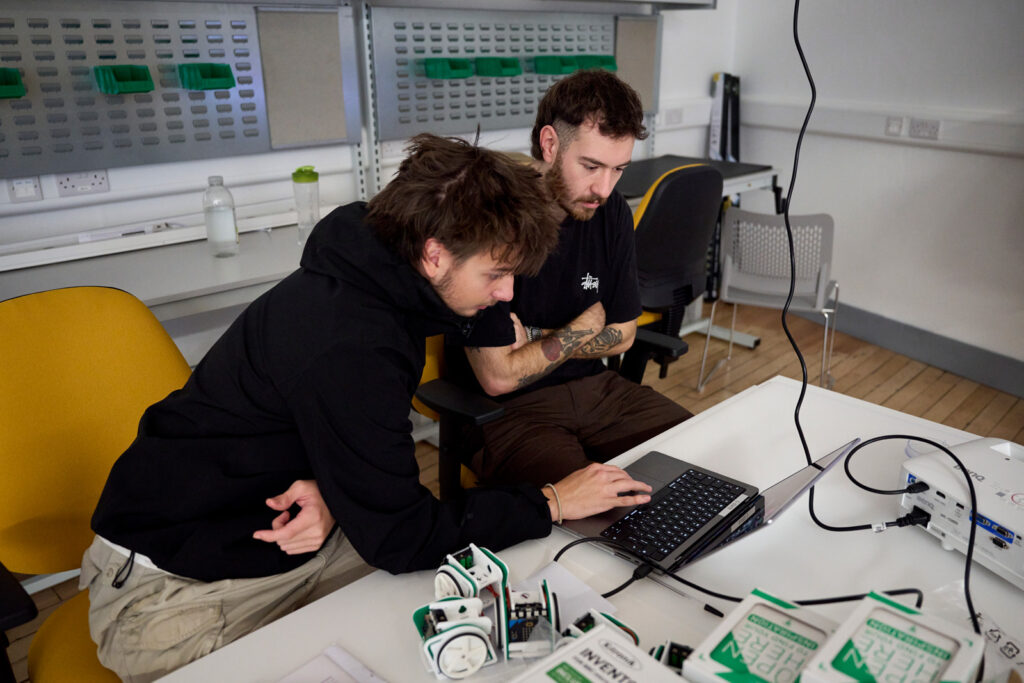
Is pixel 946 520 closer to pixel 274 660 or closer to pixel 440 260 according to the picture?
pixel 440 260

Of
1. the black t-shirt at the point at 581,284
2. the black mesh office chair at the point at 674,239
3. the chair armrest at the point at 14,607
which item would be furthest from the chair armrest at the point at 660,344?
the chair armrest at the point at 14,607

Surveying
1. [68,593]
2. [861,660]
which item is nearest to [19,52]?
[68,593]

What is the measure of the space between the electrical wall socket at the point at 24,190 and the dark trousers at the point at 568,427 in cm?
139

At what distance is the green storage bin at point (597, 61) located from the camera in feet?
10.4

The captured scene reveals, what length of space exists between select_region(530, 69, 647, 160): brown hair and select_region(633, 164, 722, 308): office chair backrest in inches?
24.4

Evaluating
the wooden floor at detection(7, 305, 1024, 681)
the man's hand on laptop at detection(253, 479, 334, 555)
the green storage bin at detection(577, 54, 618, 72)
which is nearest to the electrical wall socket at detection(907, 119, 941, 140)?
the wooden floor at detection(7, 305, 1024, 681)

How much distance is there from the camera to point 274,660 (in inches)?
33.5

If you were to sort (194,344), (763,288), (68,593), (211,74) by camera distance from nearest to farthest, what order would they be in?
(68,593) → (211,74) → (194,344) → (763,288)

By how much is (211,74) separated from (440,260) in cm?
151

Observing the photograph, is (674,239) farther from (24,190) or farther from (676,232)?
(24,190)

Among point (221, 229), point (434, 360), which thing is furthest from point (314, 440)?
point (221, 229)

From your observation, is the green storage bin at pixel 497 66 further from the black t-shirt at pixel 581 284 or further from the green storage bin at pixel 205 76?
the black t-shirt at pixel 581 284

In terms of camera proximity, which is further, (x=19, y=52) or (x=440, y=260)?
(x=19, y=52)

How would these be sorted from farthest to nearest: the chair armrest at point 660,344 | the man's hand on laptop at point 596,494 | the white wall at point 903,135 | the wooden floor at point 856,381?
the white wall at point 903,135
the wooden floor at point 856,381
the chair armrest at point 660,344
the man's hand on laptop at point 596,494
